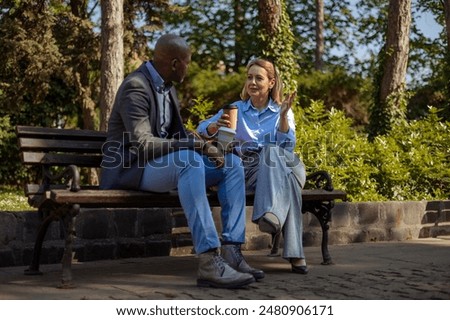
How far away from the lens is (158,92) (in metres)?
5.06

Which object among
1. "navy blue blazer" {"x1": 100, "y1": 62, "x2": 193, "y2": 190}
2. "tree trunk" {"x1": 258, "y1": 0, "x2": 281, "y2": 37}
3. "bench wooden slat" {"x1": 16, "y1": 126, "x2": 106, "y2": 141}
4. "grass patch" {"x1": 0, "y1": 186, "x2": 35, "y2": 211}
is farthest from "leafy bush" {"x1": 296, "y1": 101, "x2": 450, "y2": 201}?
"navy blue blazer" {"x1": 100, "y1": 62, "x2": 193, "y2": 190}

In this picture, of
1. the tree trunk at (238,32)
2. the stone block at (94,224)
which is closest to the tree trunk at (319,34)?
the tree trunk at (238,32)

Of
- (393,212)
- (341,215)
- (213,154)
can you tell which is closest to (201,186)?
(213,154)

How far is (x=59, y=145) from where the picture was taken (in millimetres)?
5332

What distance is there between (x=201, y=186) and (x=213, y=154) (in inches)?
12.4

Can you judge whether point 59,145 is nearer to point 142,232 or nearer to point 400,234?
point 142,232

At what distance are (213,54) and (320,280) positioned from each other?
2459 cm

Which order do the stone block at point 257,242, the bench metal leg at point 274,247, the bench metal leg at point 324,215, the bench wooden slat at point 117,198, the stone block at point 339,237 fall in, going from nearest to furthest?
the bench wooden slat at point 117,198
the bench metal leg at point 324,215
the bench metal leg at point 274,247
the stone block at point 257,242
the stone block at point 339,237

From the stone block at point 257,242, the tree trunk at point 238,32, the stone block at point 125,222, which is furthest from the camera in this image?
the tree trunk at point 238,32

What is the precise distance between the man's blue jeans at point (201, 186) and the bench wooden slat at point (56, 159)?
0.76 m

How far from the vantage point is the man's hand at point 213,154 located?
4.86m

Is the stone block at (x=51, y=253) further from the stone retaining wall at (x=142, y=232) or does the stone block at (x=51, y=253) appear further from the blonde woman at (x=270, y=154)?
the blonde woman at (x=270, y=154)
